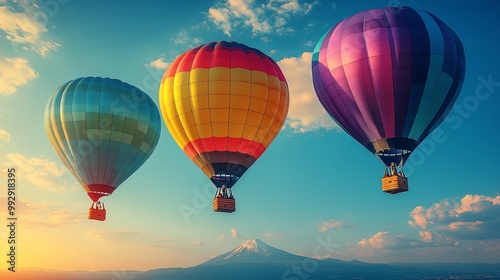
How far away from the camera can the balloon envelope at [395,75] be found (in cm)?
2492

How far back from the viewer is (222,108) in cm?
2672

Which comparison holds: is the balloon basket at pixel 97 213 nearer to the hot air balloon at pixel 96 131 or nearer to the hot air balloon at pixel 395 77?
the hot air balloon at pixel 96 131

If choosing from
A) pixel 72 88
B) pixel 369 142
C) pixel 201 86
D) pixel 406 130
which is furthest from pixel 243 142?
pixel 72 88

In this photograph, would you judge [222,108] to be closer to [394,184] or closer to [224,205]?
[224,205]

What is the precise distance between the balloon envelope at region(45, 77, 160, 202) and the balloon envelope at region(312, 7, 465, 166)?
15028mm

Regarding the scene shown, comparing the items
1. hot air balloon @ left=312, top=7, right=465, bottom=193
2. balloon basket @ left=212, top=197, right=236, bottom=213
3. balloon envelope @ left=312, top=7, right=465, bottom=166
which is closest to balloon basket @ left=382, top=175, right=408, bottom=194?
hot air balloon @ left=312, top=7, right=465, bottom=193

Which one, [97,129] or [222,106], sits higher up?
[97,129]

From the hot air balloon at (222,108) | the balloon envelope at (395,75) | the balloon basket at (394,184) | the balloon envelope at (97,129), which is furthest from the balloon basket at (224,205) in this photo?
the balloon envelope at (97,129)

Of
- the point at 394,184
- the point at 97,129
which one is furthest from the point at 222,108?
the point at 97,129

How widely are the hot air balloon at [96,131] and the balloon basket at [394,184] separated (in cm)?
1789

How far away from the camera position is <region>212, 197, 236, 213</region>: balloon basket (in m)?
26.3

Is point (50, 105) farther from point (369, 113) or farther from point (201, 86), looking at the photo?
point (369, 113)

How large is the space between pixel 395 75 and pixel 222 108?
949 cm

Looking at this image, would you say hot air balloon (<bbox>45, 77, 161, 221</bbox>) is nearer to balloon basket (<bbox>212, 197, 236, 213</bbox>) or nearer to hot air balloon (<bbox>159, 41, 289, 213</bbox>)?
hot air balloon (<bbox>159, 41, 289, 213</bbox>)
